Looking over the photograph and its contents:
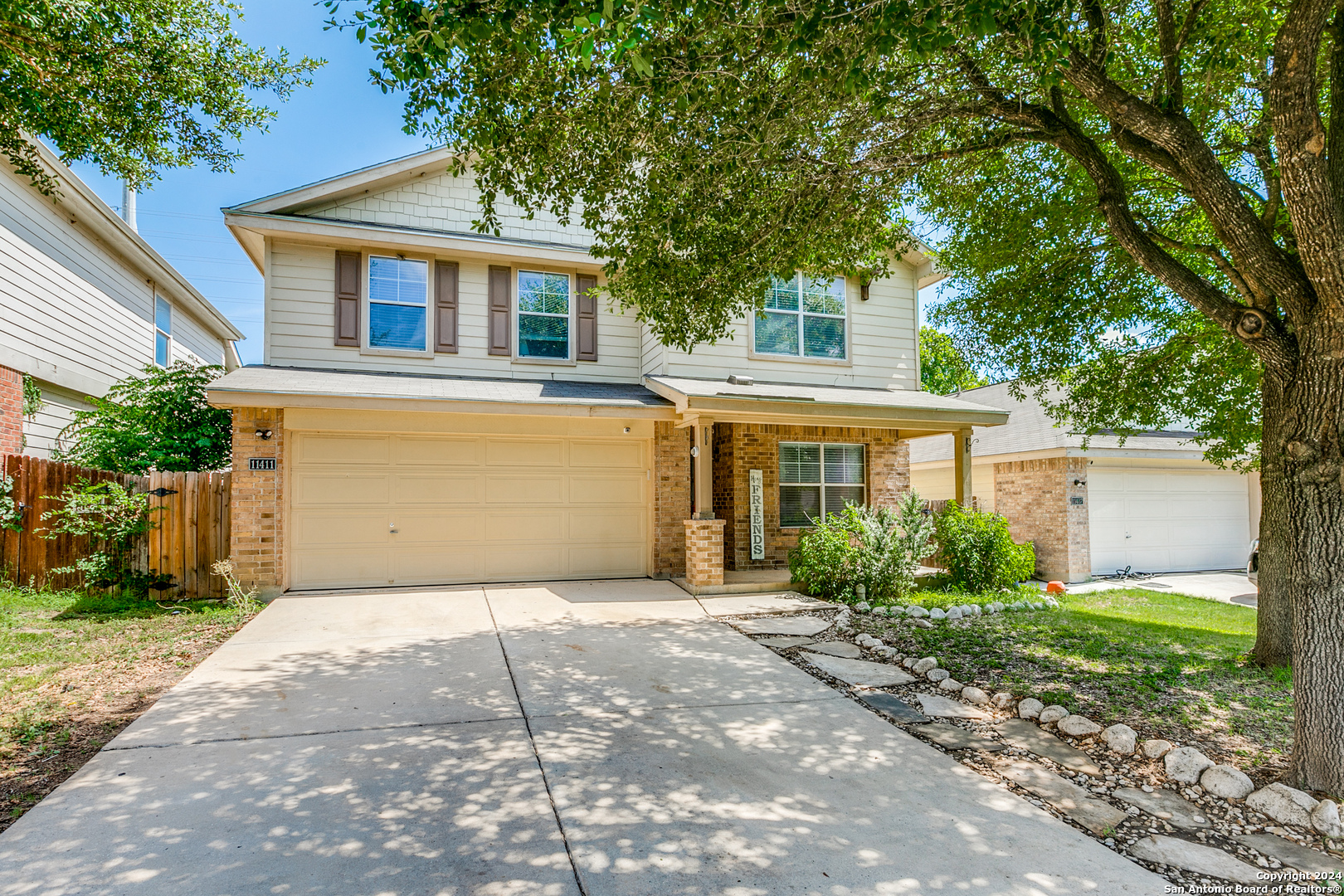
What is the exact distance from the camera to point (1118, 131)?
5.09 m

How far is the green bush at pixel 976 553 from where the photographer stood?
10.4 meters

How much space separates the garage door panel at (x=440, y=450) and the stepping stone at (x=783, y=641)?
16.8 ft

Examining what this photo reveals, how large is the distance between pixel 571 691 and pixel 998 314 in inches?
253

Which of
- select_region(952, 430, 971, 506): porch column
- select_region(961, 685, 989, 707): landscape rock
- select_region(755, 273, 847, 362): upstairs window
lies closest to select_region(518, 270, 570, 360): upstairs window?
select_region(755, 273, 847, 362): upstairs window

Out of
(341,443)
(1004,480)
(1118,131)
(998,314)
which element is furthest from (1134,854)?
(1004,480)

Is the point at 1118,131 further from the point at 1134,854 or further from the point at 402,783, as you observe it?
the point at 402,783

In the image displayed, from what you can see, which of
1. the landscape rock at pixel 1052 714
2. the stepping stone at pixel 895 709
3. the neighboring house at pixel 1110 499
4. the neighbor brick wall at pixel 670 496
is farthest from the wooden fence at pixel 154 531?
the neighboring house at pixel 1110 499

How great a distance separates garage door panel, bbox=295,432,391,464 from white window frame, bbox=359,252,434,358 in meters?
1.46

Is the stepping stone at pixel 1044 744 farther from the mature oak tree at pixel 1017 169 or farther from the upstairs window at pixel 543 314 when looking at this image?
the upstairs window at pixel 543 314

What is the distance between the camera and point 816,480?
1208 centimetres

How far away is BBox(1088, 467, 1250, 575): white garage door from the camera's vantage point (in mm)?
13516

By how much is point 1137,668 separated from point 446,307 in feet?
31.8

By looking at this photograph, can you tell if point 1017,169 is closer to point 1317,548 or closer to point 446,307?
point 1317,548

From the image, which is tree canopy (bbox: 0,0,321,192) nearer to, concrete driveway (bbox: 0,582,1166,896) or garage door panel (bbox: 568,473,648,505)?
concrete driveway (bbox: 0,582,1166,896)
